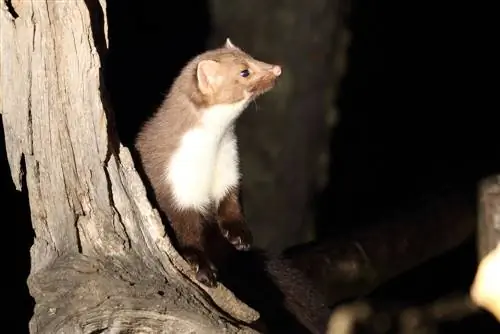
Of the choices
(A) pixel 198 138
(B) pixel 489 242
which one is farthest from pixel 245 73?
(B) pixel 489 242

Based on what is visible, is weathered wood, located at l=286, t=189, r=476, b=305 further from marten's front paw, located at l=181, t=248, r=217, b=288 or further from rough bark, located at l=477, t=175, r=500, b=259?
marten's front paw, located at l=181, t=248, r=217, b=288

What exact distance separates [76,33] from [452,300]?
1.67 metres

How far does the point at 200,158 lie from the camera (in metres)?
1.32

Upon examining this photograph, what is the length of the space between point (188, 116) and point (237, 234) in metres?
0.21

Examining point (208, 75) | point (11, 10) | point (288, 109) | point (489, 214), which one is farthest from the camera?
point (288, 109)

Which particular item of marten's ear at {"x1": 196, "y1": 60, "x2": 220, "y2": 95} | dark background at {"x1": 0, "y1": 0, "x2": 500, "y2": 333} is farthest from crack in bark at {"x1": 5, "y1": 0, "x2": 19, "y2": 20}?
dark background at {"x1": 0, "y1": 0, "x2": 500, "y2": 333}

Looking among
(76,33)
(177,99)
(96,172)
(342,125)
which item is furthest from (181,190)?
(342,125)

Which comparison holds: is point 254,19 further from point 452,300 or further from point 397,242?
point 452,300

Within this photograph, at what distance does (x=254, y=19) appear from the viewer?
89.2 inches

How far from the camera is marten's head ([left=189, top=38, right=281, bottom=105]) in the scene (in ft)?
4.20

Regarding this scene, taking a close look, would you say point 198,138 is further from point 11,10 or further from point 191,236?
point 11,10

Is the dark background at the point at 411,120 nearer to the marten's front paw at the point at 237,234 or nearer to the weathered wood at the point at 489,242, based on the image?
the weathered wood at the point at 489,242

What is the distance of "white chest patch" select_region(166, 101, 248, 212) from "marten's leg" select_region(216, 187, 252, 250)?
0.12ft

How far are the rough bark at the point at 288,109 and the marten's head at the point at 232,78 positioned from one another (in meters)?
0.85
